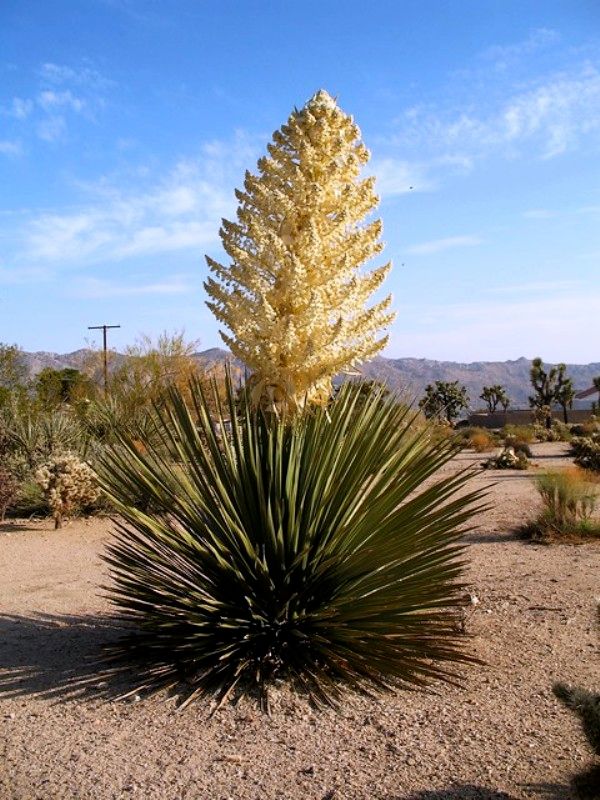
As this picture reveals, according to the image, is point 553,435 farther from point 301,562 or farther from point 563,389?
point 301,562

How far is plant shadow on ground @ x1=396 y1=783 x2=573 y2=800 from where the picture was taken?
349 cm

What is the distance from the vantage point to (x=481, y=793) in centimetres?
353

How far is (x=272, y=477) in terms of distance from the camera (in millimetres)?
4707

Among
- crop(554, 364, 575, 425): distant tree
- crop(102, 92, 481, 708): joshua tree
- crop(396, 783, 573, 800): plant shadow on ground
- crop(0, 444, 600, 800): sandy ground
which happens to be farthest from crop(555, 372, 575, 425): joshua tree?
crop(396, 783, 573, 800): plant shadow on ground

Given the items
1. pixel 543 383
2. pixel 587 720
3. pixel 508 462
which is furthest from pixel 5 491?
pixel 543 383

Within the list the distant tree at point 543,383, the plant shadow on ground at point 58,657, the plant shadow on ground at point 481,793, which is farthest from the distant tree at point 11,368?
the distant tree at point 543,383

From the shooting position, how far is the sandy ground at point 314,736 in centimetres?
365

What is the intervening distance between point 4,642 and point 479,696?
3.51m

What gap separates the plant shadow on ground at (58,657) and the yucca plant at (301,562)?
33 centimetres

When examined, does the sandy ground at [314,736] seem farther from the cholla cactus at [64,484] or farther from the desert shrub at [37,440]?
the desert shrub at [37,440]

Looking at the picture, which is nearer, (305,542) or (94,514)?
(305,542)

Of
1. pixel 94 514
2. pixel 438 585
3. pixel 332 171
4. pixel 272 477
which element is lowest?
pixel 94 514

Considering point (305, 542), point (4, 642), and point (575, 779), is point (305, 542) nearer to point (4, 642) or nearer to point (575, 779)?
point (575, 779)

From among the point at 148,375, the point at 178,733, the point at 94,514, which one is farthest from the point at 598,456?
the point at 178,733
